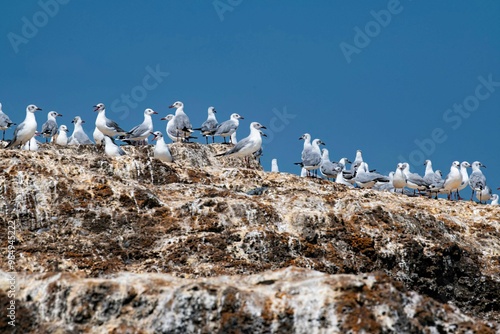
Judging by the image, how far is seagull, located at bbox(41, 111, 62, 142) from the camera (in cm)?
2944

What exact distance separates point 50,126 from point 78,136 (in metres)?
1.08

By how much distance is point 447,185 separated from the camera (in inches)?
1044

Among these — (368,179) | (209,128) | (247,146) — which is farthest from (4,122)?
(368,179)

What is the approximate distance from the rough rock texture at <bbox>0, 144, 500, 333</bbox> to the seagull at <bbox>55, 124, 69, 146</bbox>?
520 inches

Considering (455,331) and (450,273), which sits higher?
(450,273)

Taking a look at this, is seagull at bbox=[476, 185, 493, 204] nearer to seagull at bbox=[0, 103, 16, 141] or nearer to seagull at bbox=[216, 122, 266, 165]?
seagull at bbox=[216, 122, 266, 165]

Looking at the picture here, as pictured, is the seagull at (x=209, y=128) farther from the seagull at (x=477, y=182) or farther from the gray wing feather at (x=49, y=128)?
the seagull at (x=477, y=182)

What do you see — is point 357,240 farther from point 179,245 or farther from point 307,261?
point 179,245

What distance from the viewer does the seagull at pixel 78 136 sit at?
29.0 meters

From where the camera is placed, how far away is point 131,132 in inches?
1050

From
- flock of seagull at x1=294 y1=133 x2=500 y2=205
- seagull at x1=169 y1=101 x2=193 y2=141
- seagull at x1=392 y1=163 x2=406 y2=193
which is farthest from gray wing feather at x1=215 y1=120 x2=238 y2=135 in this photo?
seagull at x1=392 y1=163 x2=406 y2=193

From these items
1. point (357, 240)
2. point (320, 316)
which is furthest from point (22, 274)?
point (357, 240)

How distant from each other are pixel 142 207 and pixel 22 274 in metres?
5.02

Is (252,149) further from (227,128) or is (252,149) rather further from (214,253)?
(214,253)
